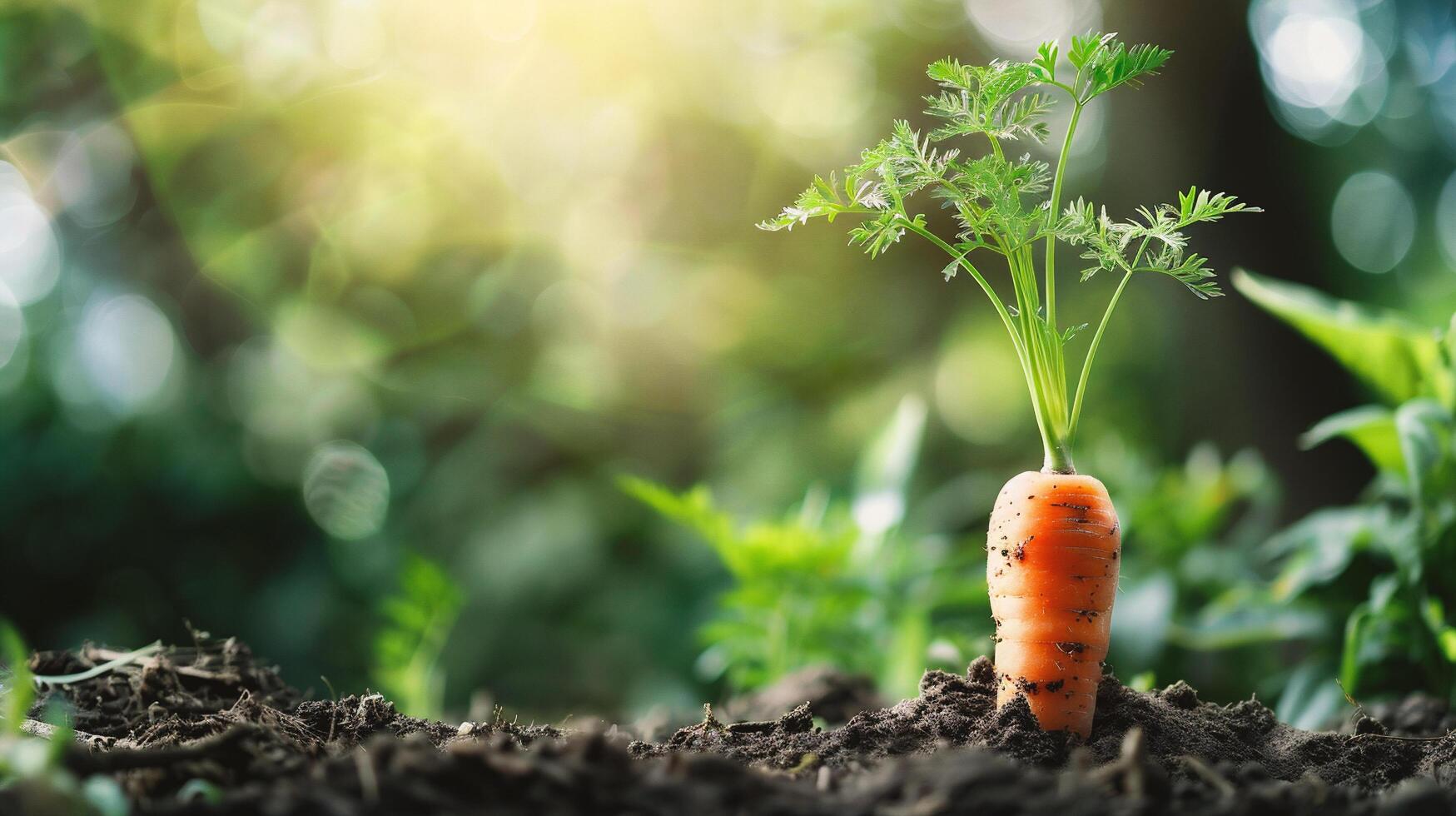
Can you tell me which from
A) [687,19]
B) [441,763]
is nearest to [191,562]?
[687,19]

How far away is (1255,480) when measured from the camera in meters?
2.18

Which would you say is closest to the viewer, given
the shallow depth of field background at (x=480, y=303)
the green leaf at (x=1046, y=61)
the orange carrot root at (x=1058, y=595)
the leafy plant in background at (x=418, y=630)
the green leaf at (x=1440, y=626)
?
the green leaf at (x=1046, y=61)

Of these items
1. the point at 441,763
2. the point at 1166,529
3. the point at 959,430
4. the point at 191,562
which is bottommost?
the point at 441,763

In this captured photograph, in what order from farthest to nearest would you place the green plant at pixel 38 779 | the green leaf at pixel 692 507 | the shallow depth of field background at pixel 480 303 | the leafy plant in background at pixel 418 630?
the shallow depth of field background at pixel 480 303
the leafy plant in background at pixel 418 630
the green leaf at pixel 692 507
the green plant at pixel 38 779

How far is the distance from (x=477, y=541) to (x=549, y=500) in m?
0.29

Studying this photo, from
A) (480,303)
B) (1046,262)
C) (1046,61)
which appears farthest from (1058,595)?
(480,303)

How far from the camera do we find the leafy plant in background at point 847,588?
65.2 inches

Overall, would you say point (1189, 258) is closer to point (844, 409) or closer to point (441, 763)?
point (441, 763)

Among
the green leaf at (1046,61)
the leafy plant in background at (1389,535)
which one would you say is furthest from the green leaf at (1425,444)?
the green leaf at (1046,61)

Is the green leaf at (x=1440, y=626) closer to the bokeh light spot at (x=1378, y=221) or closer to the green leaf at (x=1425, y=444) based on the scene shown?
the green leaf at (x=1425, y=444)

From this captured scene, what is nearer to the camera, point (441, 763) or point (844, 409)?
point (441, 763)

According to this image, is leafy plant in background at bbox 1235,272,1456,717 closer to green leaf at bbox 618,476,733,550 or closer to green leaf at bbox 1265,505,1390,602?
green leaf at bbox 1265,505,1390,602

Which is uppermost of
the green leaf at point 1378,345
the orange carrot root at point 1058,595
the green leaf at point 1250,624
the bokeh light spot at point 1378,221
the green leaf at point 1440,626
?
the bokeh light spot at point 1378,221

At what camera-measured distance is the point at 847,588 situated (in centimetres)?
179
